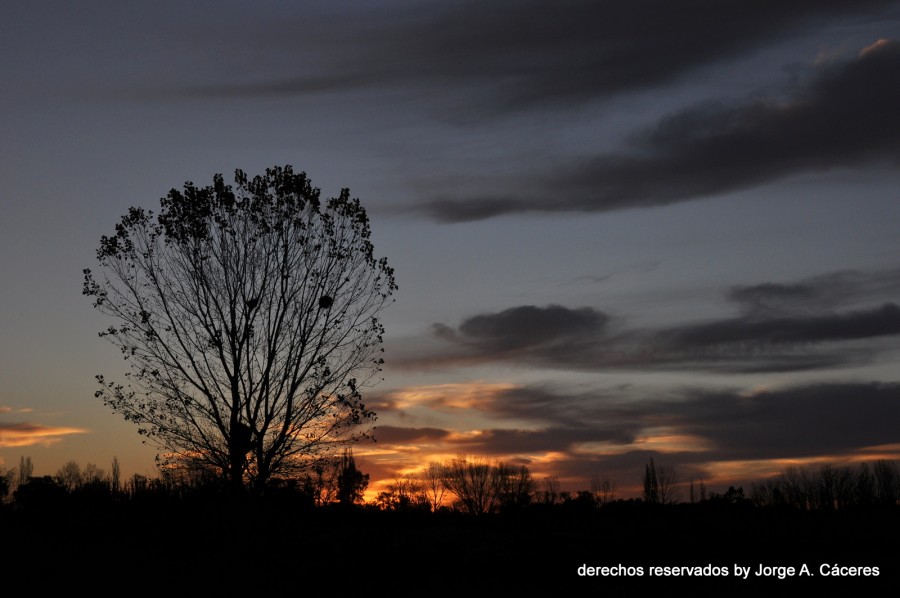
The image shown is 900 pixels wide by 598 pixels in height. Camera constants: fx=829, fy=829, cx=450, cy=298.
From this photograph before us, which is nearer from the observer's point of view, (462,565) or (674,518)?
(462,565)

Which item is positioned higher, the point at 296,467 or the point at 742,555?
the point at 296,467

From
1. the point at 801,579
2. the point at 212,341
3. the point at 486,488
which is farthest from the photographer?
the point at 486,488

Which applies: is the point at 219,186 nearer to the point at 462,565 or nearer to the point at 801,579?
the point at 462,565

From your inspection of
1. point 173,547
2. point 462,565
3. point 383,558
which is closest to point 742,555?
point 462,565

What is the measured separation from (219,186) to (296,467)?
1192cm

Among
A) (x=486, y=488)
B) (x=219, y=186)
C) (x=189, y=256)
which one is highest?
(x=219, y=186)

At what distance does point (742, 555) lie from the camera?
26703 millimetres

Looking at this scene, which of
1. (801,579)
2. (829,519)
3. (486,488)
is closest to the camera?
(801,579)

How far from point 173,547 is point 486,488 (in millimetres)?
78263

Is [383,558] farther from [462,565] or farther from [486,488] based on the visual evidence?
[486,488]

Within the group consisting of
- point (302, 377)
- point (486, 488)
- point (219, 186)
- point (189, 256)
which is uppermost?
point (219, 186)

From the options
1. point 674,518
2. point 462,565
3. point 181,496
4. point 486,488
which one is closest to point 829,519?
point 674,518

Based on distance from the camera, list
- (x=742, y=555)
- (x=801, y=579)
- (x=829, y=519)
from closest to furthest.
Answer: (x=801, y=579)
(x=742, y=555)
(x=829, y=519)

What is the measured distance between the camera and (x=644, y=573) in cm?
2442
